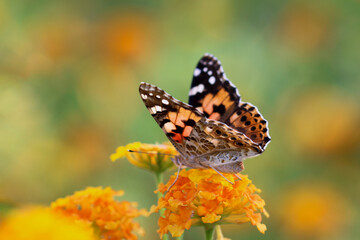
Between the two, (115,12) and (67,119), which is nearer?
(67,119)

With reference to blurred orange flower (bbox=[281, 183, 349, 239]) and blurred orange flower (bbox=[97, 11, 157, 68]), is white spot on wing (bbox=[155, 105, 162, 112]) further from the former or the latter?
blurred orange flower (bbox=[97, 11, 157, 68])

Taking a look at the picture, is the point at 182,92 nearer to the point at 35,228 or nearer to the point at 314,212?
the point at 314,212

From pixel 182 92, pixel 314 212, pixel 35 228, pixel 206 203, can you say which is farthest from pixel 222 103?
pixel 314 212

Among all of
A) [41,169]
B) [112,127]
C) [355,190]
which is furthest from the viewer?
[112,127]

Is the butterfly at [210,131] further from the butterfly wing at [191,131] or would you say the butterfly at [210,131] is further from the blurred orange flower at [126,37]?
the blurred orange flower at [126,37]

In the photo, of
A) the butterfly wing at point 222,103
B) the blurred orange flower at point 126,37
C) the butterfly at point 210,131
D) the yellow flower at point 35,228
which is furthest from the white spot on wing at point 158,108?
the blurred orange flower at point 126,37

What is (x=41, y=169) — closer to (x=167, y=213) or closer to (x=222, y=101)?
(x=222, y=101)

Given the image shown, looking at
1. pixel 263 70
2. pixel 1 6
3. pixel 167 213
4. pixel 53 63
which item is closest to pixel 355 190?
pixel 263 70
